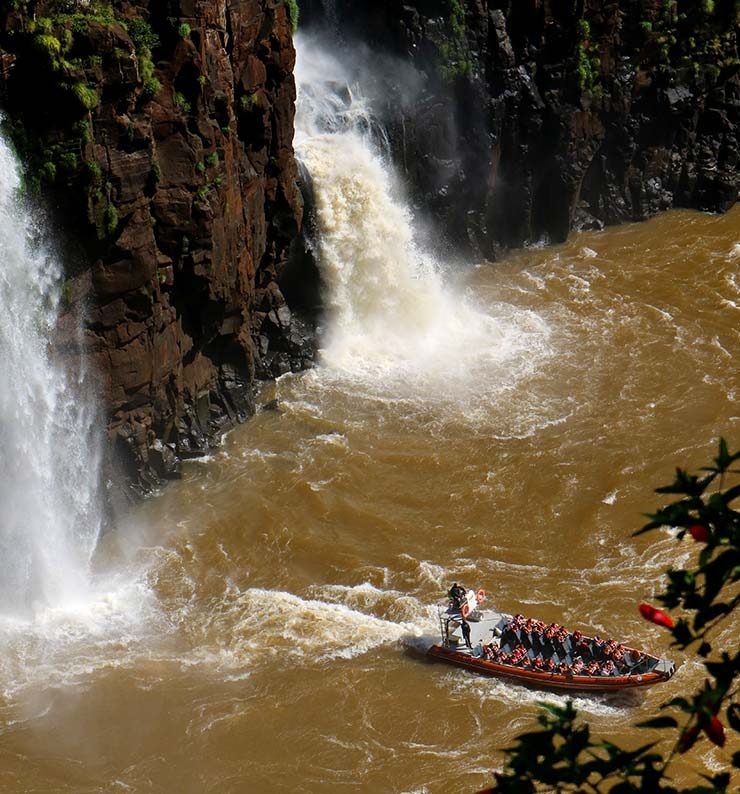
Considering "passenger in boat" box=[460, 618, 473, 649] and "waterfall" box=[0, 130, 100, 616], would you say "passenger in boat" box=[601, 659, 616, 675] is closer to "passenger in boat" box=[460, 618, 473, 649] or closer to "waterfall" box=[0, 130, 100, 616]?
"passenger in boat" box=[460, 618, 473, 649]

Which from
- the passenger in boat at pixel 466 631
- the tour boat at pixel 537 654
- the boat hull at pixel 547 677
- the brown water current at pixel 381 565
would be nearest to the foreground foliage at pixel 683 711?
the brown water current at pixel 381 565

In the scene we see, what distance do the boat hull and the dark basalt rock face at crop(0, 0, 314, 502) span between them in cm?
877

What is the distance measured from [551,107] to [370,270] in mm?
9032

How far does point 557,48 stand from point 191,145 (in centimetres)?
1642

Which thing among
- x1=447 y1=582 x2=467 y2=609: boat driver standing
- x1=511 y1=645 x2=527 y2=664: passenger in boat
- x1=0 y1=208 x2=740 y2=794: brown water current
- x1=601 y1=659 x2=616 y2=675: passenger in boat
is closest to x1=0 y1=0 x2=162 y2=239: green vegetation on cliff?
x1=0 y1=208 x2=740 y2=794: brown water current

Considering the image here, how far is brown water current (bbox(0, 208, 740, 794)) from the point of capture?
19.1m

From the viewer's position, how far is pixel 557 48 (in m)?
37.1

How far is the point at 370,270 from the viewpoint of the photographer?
33406 millimetres

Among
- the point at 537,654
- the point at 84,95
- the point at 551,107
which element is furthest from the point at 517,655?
the point at 551,107

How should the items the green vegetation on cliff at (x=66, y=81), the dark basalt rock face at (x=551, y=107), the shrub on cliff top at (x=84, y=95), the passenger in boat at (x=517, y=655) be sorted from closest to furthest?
the passenger in boat at (x=517, y=655)
the green vegetation on cliff at (x=66, y=81)
the shrub on cliff top at (x=84, y=95)
the dark basalt rock face at (x=551, y=107)

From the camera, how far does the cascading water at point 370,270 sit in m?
31.9

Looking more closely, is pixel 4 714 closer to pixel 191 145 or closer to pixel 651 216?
pixel 191 145

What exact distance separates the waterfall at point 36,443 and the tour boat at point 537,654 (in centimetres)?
758

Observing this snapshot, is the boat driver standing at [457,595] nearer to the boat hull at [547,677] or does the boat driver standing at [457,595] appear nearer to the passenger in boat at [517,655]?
the boat hull at [547,677]
